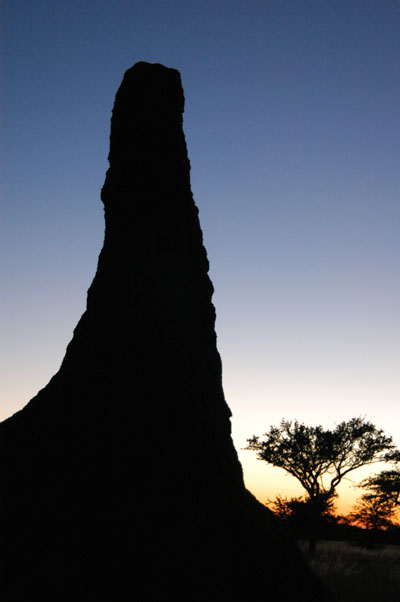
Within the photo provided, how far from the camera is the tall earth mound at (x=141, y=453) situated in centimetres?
532

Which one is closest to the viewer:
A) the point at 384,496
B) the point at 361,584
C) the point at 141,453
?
the point at 141,453

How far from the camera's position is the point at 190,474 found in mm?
6207

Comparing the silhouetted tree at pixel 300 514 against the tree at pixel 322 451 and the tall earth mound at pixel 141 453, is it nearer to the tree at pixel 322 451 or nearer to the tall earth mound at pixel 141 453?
the tree at pixel 322 451

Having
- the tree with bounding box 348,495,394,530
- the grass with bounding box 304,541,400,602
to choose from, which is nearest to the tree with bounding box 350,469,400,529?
the tree with bounding box 348,495,394,530

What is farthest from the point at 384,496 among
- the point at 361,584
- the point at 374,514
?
the point at 361,584

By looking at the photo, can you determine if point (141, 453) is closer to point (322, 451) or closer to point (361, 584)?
point (361, 584)

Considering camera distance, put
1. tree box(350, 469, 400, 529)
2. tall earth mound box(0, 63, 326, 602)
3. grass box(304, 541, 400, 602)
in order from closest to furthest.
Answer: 1. tall earth mound box(0, 63, 326, 602)
2. grass box(304, 541, 400, 602)
3. tree box(350, 469, 400, 529)

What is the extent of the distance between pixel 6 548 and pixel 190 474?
2.47 m

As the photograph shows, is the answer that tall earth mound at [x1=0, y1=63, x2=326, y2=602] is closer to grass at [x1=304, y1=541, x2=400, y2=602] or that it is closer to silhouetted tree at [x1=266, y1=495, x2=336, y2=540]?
grass at [x1=304, y1=541, x2=400, y2=602]

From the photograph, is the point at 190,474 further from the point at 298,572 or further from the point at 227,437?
the point at 298,572

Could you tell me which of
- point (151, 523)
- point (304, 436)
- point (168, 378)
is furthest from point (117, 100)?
point (304, 436)

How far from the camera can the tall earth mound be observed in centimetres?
532

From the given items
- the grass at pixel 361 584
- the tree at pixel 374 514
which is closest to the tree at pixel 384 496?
the tree at pixel 374 514

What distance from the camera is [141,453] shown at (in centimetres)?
612
